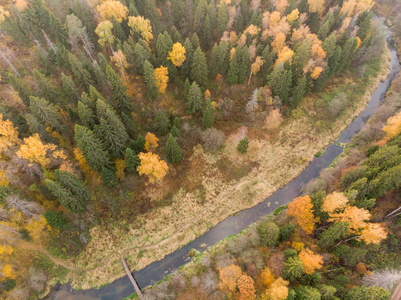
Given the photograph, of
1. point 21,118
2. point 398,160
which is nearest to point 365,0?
point 398,160

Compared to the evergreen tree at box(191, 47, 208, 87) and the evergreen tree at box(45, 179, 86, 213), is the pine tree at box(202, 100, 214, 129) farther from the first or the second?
the evergreen tree at box(45, 179, 86, 213)

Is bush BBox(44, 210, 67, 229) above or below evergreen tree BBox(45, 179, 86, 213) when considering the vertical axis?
below

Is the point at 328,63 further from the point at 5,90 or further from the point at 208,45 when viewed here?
the point at 5,90

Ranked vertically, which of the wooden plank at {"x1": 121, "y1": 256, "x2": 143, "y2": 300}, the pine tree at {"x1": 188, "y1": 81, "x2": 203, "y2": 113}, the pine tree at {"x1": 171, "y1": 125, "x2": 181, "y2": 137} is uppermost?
the pine tree at {"x1": 188, "y1": 81, "x2": 203, "y2": 113}

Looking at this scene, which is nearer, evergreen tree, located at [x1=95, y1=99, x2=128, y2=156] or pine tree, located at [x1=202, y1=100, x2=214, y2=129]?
evergreen tree, located at [x1=95, y1=99, x2=128, y2=156]

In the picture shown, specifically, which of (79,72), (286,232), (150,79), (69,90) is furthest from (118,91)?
(286,232)

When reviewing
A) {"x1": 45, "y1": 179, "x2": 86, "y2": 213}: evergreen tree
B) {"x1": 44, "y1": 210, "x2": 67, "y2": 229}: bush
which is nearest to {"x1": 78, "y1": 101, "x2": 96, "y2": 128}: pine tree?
{"x1": 45, "y1": 179, "x2": 86, "y2": 213}: evergreen tree
